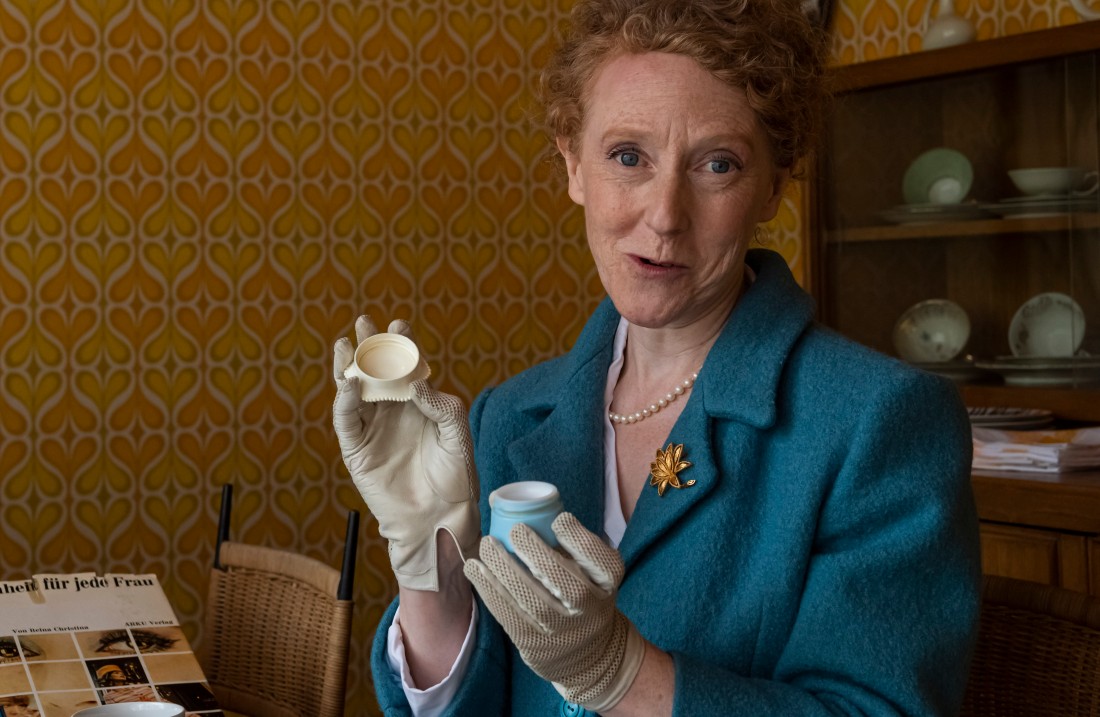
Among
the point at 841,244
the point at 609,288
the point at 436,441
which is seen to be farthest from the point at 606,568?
Answer: the point at 841,244

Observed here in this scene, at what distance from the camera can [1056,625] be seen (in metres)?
1.37

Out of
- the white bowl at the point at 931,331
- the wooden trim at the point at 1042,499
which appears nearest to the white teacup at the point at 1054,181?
the white bowl at the point at 931,331

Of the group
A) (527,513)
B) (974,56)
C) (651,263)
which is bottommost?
(527,513)

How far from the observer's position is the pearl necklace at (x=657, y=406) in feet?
4.55

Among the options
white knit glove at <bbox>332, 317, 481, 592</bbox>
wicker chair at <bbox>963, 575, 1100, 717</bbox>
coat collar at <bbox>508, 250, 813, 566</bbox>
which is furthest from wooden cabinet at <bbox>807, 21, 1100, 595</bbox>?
white knit glove at <bbox>332, 317, 481, 592</bbox>

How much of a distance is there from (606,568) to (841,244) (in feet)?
7.88

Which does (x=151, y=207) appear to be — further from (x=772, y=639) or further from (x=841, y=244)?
(x=772, y=639)

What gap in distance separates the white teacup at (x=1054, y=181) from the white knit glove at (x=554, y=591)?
2140 mm

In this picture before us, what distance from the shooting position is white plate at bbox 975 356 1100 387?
2723 millimetres

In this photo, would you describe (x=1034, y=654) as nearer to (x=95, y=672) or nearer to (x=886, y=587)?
(x=886, y=587)

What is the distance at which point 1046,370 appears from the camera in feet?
9.21

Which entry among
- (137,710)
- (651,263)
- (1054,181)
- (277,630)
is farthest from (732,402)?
(1054,181)

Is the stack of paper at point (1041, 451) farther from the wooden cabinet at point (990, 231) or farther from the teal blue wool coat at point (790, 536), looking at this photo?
the teal blue wool coat at point (790, 536)

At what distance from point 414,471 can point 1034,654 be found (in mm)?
738
